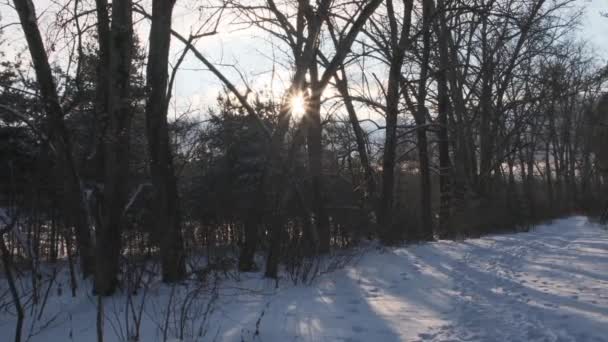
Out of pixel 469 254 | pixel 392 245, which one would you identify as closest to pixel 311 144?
pixel 392 245

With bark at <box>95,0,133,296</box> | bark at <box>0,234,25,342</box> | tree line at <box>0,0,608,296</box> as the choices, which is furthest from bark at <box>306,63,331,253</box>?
bark at <box>0,234,25,342</box>

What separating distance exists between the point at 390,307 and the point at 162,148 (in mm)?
3693

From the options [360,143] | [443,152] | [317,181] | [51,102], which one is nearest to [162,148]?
[51,102]

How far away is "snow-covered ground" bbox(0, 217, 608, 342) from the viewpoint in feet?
14.9

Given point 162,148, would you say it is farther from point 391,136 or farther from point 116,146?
point 391,136

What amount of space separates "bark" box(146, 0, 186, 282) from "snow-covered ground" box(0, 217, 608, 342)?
490 millimetres

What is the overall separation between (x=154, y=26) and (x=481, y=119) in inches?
699

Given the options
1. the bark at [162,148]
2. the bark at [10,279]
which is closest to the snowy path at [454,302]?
the bark at [162,148]

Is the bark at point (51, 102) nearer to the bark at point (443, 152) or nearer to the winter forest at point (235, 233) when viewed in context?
the winter forest at point (235, 233)

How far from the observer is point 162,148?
6.94m

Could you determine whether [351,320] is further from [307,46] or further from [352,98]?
[352,98]

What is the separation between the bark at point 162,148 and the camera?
676 centimetres

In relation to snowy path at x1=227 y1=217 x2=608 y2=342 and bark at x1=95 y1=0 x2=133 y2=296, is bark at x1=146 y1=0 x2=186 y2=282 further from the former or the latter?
snowy path at x1=227 y1=217 x2=608 y2=342

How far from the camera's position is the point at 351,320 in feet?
16.8
